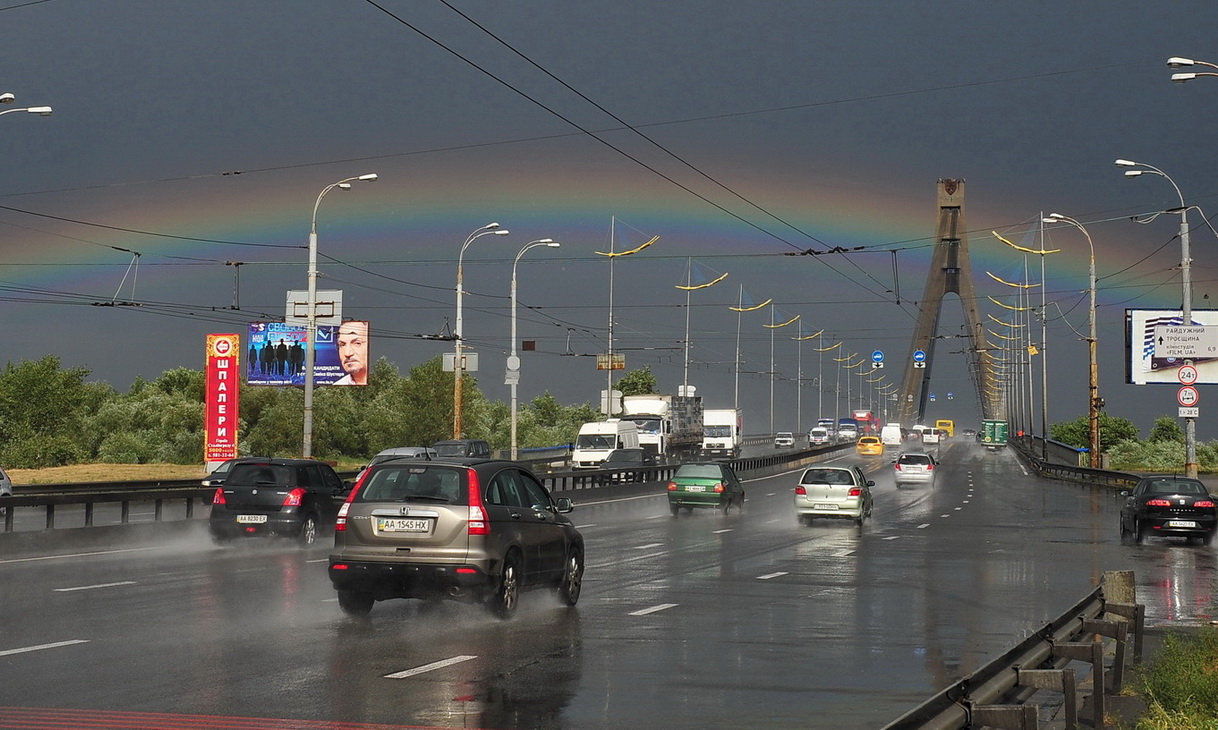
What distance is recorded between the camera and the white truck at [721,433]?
94812 mm

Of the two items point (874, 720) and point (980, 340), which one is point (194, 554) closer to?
point (874, 720)

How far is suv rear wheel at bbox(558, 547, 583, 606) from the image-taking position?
16719 mm

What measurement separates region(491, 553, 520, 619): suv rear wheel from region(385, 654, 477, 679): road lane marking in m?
2.44

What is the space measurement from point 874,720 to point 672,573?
1244 cm

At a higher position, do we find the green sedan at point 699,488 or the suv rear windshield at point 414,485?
the suv rear windshield at point 414,485

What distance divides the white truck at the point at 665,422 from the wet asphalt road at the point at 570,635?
51.5 meters

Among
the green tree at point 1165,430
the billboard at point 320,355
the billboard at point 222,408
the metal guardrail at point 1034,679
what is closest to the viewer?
the metal guardrail at point 1034,679

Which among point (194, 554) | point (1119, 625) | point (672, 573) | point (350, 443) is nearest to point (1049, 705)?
point (1119, 625)

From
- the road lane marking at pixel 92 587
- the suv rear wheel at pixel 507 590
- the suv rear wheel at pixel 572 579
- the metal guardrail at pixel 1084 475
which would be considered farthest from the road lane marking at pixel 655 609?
the metal guardrail at pixel 1084 475

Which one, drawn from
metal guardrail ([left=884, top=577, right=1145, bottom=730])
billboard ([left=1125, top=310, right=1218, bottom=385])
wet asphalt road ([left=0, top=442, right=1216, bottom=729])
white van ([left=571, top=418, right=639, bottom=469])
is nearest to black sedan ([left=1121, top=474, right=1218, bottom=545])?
wet asphalt road ([left=0, top=442, right=1216, bottom=729])

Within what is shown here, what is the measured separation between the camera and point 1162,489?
1287 inches

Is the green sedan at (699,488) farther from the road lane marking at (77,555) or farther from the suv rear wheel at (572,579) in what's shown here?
the suv rear wheel at (572,579)

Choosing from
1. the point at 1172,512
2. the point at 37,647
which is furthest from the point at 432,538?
the point at 1172,512

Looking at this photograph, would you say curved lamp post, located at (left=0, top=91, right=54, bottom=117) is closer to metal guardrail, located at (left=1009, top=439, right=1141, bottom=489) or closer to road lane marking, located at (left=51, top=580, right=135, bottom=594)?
road lane marking, located at (left=51, top=580, right=135, bottom=594)
